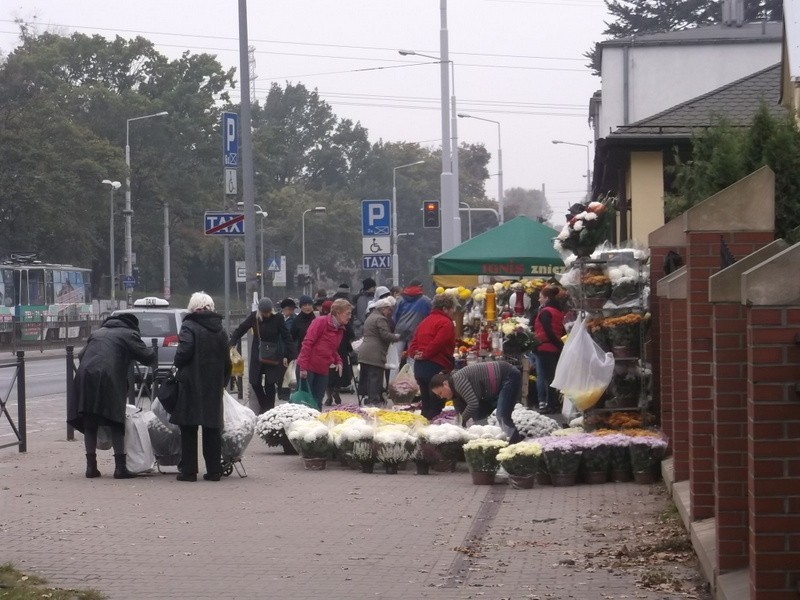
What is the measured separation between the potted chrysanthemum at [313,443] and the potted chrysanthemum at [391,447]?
0.62 meters

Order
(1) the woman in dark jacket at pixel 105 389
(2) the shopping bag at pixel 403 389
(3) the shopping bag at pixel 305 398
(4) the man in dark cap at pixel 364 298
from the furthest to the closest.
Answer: (4) the man in dark cap at pixel 364 298 < (2) the shopping bag at pixel 403 389 < (3) the shopping bag at pixel 305 398 < (1) the woman in dark jacket at pixel 105 389

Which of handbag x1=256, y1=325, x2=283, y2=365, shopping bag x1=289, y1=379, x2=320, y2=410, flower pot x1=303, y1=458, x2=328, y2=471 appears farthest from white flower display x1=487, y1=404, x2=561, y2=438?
handbag x1=256, y1=325, x2=283, y2=365

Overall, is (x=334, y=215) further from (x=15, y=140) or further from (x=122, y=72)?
(x=15, y=140)

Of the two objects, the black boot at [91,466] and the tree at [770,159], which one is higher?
the tree at [770,159]

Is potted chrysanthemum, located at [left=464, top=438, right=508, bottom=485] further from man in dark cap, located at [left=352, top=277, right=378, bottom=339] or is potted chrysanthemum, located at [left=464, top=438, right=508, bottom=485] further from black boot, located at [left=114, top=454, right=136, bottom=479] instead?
man in dark cap, located at [left=352, top=277, right=378, bottom=339]

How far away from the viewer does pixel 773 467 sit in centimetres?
538

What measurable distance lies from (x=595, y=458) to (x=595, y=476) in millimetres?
205

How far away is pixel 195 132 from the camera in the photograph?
83.8 metres

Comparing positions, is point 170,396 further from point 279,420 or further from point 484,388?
point 484,388

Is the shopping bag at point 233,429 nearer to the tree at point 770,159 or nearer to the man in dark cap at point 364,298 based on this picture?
the tree at point 770,159

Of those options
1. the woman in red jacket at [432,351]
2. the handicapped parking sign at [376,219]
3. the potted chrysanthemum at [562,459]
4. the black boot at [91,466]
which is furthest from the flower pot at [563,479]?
the handicapped parking sign at [376,219]

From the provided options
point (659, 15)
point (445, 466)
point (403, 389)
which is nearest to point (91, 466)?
point (445, 466)

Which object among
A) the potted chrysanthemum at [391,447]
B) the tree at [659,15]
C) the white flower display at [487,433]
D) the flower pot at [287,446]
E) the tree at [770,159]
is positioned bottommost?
the flower pot at [287,446]

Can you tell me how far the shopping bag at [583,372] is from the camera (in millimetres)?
13594
